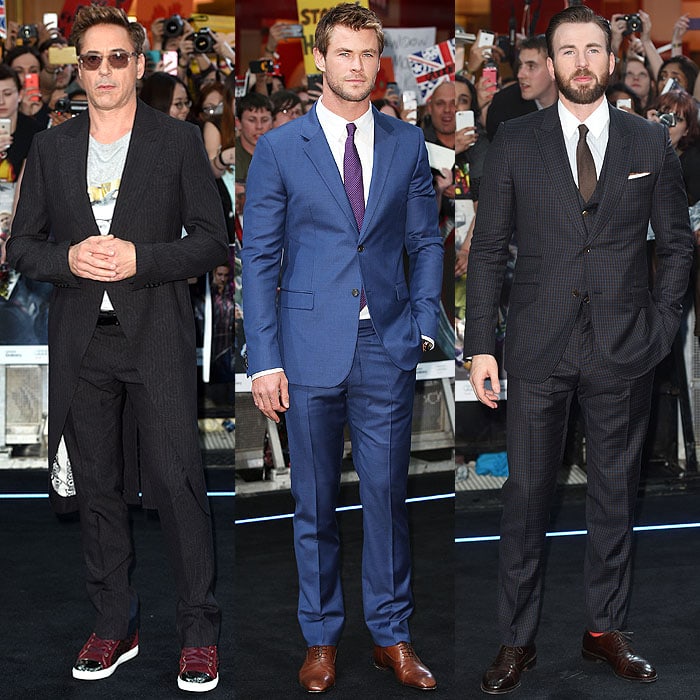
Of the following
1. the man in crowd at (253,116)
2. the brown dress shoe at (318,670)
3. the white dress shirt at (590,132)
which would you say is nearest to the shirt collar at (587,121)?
the white dress shirt at (590,132)

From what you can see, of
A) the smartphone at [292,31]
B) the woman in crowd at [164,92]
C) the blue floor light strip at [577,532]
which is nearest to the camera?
the blue floor light strip at [577,532]

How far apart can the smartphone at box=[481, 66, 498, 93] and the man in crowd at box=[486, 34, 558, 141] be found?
0.04 m

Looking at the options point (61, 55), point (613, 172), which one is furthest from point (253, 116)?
point (613, 172)

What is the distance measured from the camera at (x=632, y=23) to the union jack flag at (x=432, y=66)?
80 centimetres

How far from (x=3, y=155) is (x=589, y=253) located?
3.58 metres

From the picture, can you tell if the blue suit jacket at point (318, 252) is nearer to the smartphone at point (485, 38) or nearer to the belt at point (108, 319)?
the belt at point (108, 319)

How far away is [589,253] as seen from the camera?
2996 mm

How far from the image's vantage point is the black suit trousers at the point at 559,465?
10.0 ft

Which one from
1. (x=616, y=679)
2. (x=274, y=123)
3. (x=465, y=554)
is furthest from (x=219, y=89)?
(x=616, y=679)

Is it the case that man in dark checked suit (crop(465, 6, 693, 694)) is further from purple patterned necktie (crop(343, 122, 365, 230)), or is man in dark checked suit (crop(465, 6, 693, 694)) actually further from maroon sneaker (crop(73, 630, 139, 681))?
maroon sneaker (crop(73, 630, 139, 681))

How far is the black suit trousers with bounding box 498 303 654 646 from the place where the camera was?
10.0ft

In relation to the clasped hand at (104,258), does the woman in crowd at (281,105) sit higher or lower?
higher

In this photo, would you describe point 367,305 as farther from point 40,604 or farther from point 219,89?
point 219,89

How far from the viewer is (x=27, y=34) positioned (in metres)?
5.39
